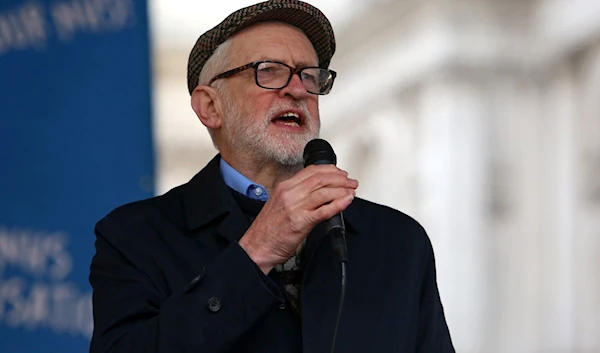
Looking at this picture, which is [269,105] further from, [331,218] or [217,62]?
[331,218]

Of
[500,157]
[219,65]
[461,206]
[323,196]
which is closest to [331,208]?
[323,196]

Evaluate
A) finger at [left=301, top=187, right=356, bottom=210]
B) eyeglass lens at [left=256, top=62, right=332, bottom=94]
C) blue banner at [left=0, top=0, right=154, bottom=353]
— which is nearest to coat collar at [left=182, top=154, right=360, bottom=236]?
eyeglass lens at [left=256, top=62, right=332, bottom=94]

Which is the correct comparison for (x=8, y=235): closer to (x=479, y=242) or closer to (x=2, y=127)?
(x=2, y=127)

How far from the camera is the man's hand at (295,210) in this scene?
158 cm

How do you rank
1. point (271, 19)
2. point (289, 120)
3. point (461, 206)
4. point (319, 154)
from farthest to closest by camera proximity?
point (461, 206)
point (271, 19)
point (289, 120)
point (319, 154)

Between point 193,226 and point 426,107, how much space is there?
6.34 metres

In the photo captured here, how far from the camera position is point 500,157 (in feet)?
23.9

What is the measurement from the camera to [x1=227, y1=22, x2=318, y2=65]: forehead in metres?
2.08

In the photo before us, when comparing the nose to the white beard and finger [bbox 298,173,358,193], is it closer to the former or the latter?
the white beard

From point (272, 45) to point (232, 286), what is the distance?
0.69 metres

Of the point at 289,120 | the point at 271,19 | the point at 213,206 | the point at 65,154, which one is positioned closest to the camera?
the point at 213,206

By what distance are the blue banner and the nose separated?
30.7 inches

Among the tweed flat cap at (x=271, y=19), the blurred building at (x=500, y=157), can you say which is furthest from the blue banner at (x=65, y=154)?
the blurred building at (x=500, y=157)

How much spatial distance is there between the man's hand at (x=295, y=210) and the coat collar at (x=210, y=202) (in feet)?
0.83
